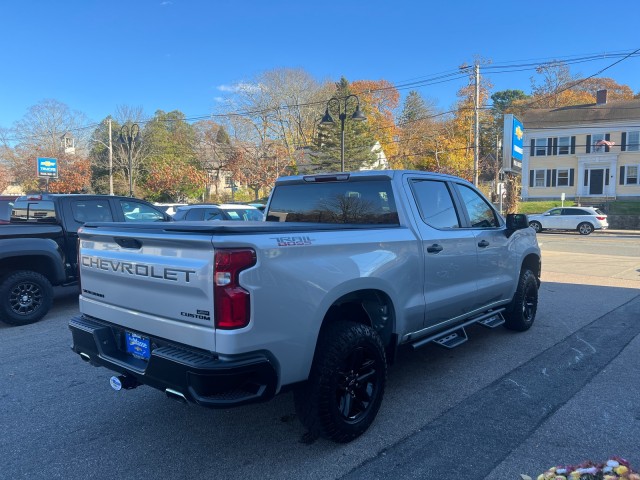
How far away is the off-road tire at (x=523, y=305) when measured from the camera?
Result: 581 centimetres

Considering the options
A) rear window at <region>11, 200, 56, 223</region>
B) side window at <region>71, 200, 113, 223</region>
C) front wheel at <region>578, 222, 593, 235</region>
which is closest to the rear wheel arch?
side window at <region>71, 200, 113, 223</region>

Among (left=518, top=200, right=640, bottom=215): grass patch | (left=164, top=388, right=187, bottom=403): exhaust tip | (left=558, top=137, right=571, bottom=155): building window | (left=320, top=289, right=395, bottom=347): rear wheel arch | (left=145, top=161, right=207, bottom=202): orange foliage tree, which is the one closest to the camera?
(left=164, top=388, right=187, bottom=403): exhaust tip

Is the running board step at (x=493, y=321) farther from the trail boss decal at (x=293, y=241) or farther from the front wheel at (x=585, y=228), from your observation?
the front wheel at (x=585, y=228)

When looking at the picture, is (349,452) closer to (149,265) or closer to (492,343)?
(149,265)

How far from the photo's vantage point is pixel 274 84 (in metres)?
48.7

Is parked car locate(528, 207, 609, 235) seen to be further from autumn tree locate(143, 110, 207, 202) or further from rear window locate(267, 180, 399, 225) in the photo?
autumn tree locate(143, 110, 207, 202)

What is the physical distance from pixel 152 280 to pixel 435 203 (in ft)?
9.04

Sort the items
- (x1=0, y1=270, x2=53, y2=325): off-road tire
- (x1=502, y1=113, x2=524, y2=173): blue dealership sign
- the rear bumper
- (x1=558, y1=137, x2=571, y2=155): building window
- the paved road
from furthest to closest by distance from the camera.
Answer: (x1=558, y1=137, x2=571, y2=155): building window → (x1=502, y1=113, x2=524, y2=173): blue dealership sign → (x1=0, y1=270, x2=53, y2=325): off-road tire → the paved road → the rear bumper

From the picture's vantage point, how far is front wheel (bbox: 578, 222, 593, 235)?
27375 mm

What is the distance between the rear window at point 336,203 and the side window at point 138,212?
435 cm

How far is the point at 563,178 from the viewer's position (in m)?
41.8

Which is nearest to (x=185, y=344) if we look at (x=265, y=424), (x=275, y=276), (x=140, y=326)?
(x=140, y=326)

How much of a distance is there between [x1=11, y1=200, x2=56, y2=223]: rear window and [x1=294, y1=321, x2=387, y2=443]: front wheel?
233 inches

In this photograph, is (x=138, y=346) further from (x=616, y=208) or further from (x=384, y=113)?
(x=384, y=113)
